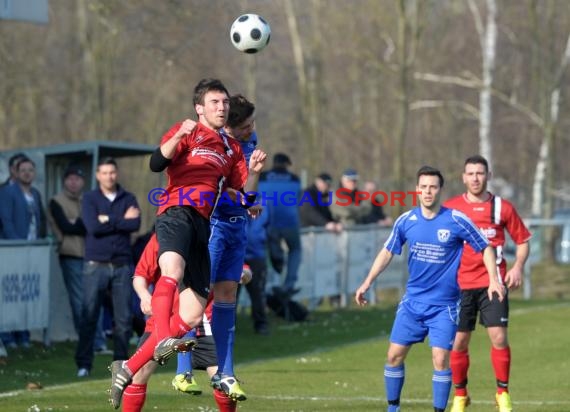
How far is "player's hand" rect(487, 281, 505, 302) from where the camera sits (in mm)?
11521

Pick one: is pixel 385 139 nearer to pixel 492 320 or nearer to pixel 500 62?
pixel 500 62

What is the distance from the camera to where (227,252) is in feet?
33.7

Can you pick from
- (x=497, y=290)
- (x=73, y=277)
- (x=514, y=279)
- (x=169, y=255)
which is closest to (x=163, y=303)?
(x=169, y=255)

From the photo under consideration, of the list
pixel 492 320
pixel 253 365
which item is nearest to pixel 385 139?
pixel 253 365

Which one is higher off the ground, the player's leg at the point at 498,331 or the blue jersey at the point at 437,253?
the blue jersey at the point at 437,253

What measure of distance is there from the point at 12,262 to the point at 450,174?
3255 cm

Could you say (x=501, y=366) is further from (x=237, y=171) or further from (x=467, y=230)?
(x=237, y=171)

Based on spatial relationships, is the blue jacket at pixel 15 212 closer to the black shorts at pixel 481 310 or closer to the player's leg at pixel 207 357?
the black shorts at pixel 481 310

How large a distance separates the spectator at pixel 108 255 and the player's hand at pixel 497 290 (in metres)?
4.38

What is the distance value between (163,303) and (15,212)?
7.20 m

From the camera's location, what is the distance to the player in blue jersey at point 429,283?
35.4ft

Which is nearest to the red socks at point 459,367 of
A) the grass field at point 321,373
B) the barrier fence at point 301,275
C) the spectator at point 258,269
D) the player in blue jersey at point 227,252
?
the grass field at point 321,373

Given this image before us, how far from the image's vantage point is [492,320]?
477 inches

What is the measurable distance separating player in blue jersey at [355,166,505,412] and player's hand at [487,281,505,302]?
0.50 m
